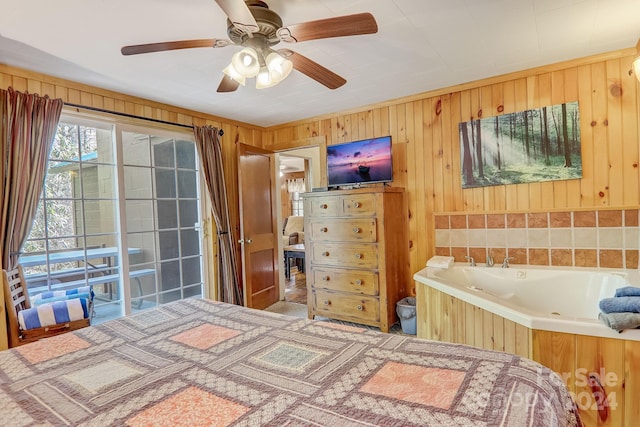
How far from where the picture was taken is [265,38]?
5.33 ft

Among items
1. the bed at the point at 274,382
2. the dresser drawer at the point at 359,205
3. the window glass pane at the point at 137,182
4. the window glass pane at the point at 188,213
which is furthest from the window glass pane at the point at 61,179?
the dresser drawer at the point at 359,205

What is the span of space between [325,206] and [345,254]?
53cm

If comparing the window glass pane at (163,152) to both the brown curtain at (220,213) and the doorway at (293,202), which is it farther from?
the doorway at (293,202)

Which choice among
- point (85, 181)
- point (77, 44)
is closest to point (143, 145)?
point (85, 181)

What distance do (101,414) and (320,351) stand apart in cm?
66

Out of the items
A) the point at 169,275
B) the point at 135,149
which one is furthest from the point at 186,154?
the point at 169,275

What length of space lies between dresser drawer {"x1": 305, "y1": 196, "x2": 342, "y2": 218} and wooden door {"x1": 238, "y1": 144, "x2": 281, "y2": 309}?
82cm

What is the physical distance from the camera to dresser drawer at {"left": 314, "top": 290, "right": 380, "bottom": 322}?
3.10m

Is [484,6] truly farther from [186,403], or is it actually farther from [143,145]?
[143,145]

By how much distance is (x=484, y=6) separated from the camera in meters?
1.79

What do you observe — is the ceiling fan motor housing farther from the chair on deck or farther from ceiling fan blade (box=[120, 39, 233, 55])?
the chair on deck

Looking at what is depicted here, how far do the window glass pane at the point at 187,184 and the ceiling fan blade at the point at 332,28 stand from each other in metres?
2.42

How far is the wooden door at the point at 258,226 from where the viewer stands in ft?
12.1

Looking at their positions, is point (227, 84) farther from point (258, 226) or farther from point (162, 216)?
point (258, 226)
